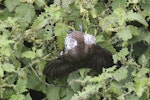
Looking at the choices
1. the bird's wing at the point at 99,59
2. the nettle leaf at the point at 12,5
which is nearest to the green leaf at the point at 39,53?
the bird's wing at the point at 99,59

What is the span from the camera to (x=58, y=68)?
218 cm

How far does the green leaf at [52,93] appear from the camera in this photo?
2.19m

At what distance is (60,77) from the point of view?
7.28 ft

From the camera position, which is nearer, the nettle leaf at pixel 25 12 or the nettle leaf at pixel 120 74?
the nettle leaf at pixel 120 74

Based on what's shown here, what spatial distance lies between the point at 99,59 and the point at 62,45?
188 mm

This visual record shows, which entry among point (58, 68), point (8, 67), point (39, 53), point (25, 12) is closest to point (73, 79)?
point (58, 68)

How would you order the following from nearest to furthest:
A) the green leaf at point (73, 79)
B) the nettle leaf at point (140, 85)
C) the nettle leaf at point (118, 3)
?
the nettle leaf at point (140, 85) → the green leaf at point (73, 79) → the nettle leaf at point (118, 3)

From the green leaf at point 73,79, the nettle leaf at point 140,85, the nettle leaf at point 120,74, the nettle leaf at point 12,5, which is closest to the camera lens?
the nettle leaf at point 140,85

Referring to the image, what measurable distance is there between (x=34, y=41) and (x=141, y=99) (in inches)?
23.9

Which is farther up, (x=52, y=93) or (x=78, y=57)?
(x=78, y=57)

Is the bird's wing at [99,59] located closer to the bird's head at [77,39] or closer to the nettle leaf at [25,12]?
the bird's head at [77,39]

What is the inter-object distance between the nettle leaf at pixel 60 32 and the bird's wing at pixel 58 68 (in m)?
A: 0.07

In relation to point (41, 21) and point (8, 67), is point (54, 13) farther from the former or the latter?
point (8, 67)

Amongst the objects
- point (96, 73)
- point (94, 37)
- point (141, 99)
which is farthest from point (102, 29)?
point (141, 99)
